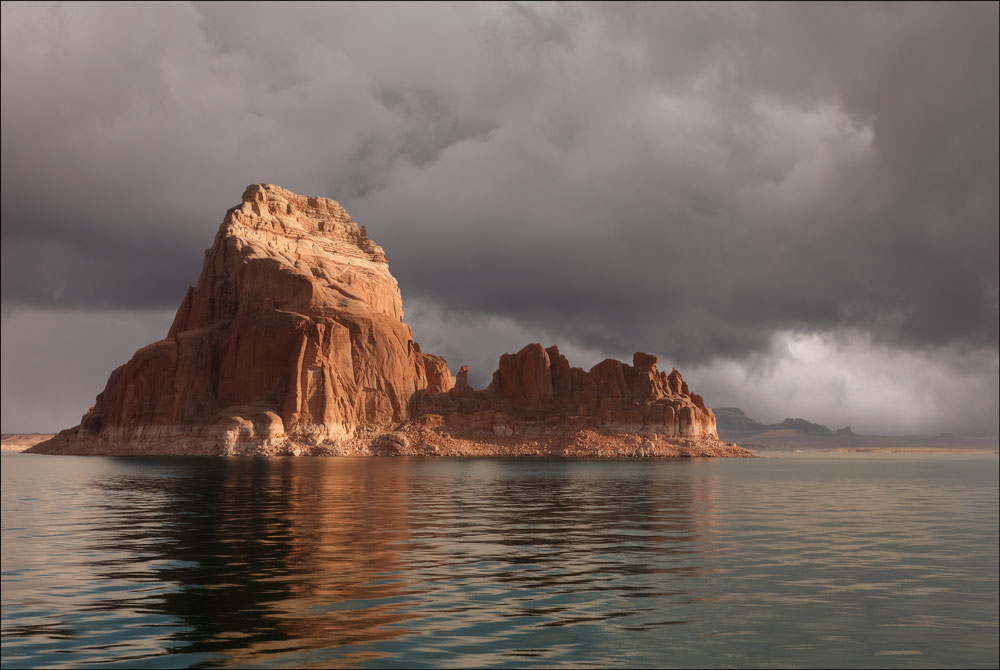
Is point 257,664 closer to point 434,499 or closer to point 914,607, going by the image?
point 914,607

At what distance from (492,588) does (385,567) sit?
5472 mm

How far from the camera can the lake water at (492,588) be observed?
17.3 metres

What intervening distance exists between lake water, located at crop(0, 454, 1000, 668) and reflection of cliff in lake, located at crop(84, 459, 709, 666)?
0.11m

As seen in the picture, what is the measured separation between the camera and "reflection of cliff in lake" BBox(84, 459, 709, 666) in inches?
736

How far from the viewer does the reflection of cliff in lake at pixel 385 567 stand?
1869 cm

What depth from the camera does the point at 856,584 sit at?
25.7 meters

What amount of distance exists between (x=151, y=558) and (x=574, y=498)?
39185mm

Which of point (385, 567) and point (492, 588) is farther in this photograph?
point (385, 567)

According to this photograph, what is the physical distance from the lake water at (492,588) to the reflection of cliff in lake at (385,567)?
0.11 meters

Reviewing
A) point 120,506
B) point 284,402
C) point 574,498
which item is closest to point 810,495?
point 574,498

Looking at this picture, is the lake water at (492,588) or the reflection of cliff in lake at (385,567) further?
the reflection of cliff in lake at (385,567)

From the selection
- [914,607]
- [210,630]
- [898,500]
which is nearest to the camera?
[210,630]

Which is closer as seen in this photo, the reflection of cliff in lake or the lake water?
the lake water

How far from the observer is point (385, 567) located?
2797 cm
